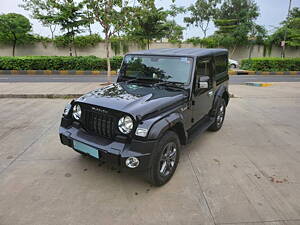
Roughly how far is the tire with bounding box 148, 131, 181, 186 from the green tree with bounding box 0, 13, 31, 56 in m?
21.1

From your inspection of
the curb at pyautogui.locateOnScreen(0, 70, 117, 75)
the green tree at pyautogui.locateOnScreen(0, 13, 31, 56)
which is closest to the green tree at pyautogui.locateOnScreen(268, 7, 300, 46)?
the curb at pyautogui.locateOnScreen(0, 70, 117, 75)

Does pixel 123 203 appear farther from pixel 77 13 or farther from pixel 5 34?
pixel 5 34

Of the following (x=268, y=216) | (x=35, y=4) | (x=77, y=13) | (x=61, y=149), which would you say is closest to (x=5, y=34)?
(x=35, y=4)

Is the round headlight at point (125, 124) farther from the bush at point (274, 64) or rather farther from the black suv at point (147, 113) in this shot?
the bush at point (274, 64)

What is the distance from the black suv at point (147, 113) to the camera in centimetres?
226

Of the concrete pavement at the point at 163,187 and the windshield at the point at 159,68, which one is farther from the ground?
the windshield at the point at 159,68

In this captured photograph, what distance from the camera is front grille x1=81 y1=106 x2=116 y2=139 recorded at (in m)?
2.41

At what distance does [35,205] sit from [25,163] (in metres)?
1.05

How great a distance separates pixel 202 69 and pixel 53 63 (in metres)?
14.4

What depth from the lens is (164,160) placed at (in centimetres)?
261

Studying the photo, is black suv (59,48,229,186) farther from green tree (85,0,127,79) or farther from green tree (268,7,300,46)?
green tree (268,7,300,46)

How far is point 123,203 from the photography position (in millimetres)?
2312

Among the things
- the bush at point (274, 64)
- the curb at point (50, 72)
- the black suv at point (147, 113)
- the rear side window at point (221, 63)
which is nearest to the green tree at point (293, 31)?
the bush at point (274, 64)

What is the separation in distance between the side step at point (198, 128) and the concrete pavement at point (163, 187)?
1.22 ft
